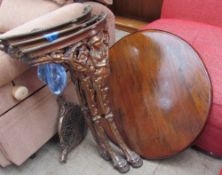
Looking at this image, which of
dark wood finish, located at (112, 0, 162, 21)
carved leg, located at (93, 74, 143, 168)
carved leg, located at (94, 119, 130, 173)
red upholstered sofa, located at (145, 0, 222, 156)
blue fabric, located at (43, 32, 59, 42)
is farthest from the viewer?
dark wood finish, located at (112, 0, 162, 21)

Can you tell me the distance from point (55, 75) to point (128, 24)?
4.70ft

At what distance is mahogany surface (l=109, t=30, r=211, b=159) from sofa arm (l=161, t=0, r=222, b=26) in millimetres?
346

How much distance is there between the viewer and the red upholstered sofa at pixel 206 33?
99cm

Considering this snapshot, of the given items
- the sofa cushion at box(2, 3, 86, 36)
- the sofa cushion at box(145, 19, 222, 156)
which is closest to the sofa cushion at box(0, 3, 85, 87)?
the sofa cushion at box(2, 3, 86, 36)

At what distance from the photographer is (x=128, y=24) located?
2217 mm

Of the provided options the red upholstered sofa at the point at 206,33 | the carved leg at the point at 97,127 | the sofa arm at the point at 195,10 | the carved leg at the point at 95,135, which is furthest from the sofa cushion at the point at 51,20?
the sofa arm at the point at 195,10

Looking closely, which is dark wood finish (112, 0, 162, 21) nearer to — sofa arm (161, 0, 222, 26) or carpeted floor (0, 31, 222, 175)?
sofa arm (161, 0, 222, 26)

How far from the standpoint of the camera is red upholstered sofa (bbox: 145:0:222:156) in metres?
0.99

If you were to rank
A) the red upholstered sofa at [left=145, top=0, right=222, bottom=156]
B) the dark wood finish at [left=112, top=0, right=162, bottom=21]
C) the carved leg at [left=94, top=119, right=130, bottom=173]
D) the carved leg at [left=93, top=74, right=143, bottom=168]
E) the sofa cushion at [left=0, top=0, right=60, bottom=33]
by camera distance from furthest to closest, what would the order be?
the dark wood finish at [left=112, top=0, right=162, bottom=21] → the sofa cushion at [left=0, top=0, right=60, bottom=33] → the carved leg at [left=94, top=119, right=130, bottom=173] → the red upholstered sofa at [left=145, top=0, right=222, bottom=156] → the carved leg at [left=93, top=74, right=143, bottom=168]

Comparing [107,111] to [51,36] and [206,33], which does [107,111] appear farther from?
[206,33]

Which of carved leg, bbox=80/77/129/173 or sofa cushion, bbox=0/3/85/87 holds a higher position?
sofa cushion, bbox=0/3/85/87

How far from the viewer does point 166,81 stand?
1.06 meters

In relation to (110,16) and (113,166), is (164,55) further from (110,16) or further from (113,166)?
(113,166)

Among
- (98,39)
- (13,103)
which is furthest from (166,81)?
(13,103)
